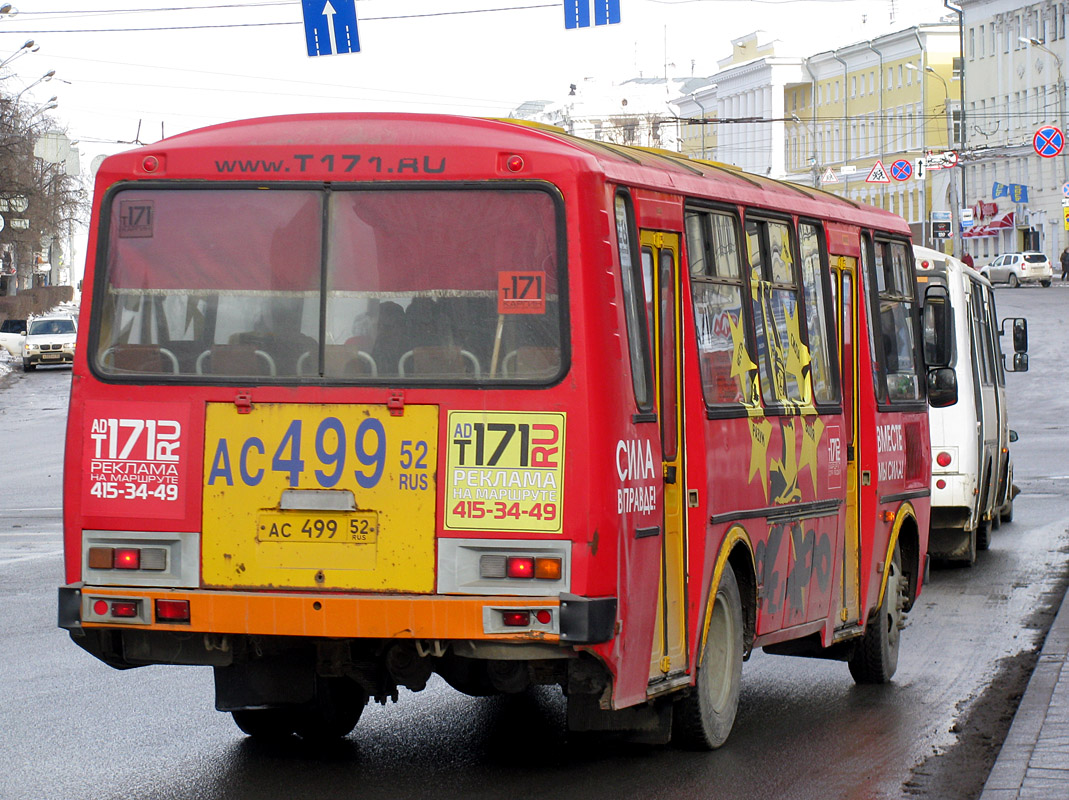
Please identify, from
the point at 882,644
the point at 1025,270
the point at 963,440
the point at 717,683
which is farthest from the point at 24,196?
the point at 717,683

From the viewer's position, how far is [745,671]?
1093 cm

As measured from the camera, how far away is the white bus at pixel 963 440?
55.0ft

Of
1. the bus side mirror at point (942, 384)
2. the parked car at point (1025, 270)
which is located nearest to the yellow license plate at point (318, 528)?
the bus side mirror at point (942, 384)

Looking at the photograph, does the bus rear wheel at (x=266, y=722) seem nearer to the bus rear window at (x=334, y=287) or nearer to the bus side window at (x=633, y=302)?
the bus rear window at (x=334, y=287)

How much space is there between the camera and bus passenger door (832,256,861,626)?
33.4 ft

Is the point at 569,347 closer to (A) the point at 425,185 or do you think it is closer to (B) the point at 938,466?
(A) the point at 425,185

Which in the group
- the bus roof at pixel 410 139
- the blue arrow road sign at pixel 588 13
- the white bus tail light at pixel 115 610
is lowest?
the white bus tail light at pixel 115 610

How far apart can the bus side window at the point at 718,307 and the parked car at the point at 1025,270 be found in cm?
6896

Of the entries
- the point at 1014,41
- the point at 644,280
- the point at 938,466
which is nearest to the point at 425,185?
the point at 644,280

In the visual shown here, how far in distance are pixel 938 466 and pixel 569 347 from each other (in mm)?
10361

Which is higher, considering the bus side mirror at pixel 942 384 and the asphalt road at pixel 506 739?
the bus side mirror at pixel 942 384

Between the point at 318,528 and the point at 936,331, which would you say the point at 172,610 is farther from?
the point at 936,331

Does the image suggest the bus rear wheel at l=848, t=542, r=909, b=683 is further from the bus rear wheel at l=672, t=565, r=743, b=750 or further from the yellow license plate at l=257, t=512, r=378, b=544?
the yellow license plate at l=257, t=512, r=378, b=544

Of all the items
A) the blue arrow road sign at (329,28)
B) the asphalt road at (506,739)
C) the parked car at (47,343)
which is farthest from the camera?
the parked car at (47,343)
